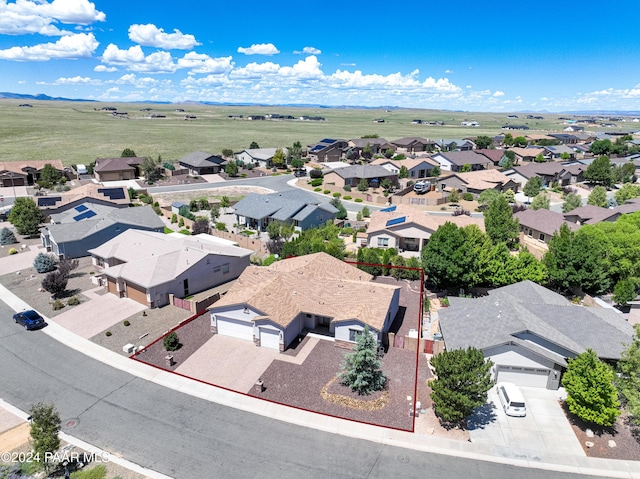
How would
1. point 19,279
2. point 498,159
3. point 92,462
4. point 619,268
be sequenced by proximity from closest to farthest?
point 92,462 < point 619,268 < point 19,279 < point 498,159

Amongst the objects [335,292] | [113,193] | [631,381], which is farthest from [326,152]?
[631,381]

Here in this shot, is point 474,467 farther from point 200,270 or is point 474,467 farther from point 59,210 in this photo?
point 59,210

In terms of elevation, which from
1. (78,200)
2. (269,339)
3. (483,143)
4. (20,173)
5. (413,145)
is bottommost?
(269,339)

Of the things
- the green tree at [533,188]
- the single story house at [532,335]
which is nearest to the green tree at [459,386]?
the single story house at [532,335]

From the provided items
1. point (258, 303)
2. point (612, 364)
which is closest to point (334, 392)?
point (258, 303)

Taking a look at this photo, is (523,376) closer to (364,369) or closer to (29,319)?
(364,369)

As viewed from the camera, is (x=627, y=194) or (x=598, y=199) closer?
(x=598, y=199)
